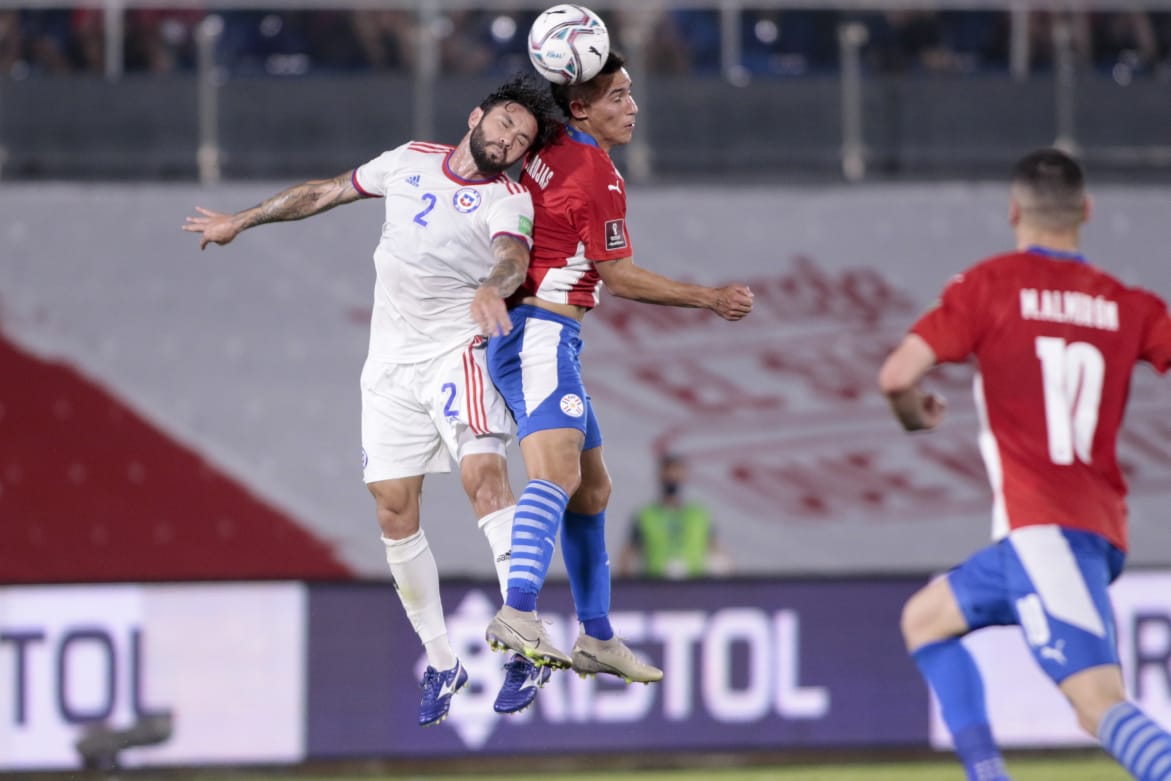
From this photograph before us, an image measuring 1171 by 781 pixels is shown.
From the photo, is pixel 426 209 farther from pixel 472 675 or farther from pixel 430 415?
pixel 472 675

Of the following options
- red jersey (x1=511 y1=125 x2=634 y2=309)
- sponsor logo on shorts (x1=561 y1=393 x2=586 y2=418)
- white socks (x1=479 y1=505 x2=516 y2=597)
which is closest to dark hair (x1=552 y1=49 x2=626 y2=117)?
red jersey (x1=511 y1=125 x2=634 y2=309)

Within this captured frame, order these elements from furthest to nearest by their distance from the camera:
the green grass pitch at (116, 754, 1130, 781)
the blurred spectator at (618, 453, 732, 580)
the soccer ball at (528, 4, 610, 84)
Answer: the blurred spectator at (618, 453, 732, 580) < the green grass pitch at (116, 754, 1130, 781) < the soccer ball at (528, 4, 610, 84)

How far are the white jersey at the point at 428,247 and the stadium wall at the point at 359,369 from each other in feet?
26.5

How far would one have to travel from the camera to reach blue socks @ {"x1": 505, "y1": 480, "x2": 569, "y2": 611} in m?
6.75

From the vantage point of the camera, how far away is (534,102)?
6992mm

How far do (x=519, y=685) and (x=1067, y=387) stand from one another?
227 cm

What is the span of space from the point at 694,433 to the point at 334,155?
382 cm

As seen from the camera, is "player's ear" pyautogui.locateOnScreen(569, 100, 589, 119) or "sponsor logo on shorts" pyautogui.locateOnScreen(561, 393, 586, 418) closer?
"sponsor logo on shorts" pyautogui.locateOnScreen(561, 393, 586, 418)

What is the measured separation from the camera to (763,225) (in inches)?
620

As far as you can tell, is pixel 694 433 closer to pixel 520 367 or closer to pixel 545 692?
pixel 545 692

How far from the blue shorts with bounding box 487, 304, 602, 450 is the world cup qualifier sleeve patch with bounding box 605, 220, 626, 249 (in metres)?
0.36

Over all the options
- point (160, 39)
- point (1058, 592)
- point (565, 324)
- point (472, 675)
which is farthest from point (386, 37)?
point (1058, 592)

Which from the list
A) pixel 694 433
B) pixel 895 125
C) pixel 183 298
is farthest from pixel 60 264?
pixel 895 125

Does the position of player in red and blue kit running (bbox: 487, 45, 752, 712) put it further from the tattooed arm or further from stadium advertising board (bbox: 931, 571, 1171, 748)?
stadium advertising board (bbox: 931, 571, 1171, 748)
